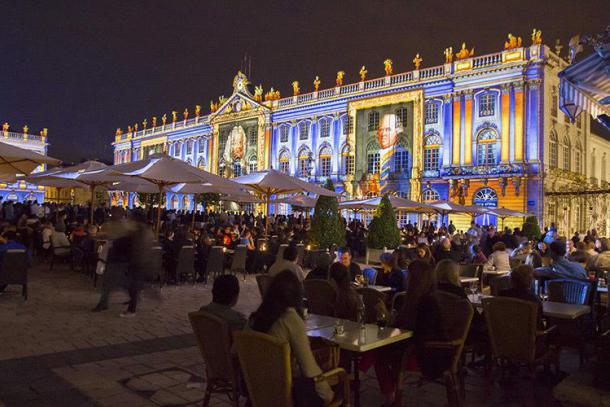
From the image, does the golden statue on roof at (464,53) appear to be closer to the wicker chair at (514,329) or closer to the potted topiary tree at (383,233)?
the potted topiary tree at (383,233)

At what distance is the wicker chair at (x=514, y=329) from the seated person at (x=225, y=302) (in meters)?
2.38

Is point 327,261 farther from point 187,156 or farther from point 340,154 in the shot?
point 187,156

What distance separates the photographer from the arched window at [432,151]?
30.8 meters

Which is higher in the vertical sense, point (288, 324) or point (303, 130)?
point (303, 130)

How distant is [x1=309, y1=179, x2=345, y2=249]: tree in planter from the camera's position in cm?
1578

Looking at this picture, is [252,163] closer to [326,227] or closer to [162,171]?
[326,227]

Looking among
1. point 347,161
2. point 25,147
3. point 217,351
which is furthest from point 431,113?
point 25,147

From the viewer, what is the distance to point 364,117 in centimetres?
3453

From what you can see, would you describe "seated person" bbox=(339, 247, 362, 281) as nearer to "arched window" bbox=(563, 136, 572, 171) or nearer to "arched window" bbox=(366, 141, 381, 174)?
"arched window" bbox=(366, 141, 381, 174)

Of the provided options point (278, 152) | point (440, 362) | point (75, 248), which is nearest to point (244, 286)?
point (75, 248)

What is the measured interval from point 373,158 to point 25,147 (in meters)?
45.3

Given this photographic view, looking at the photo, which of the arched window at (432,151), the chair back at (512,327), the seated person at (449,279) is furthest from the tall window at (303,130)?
the chair back at (512,327)

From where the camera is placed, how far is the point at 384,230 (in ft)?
51.2

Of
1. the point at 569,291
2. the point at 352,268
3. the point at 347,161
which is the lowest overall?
the point at 569,291
